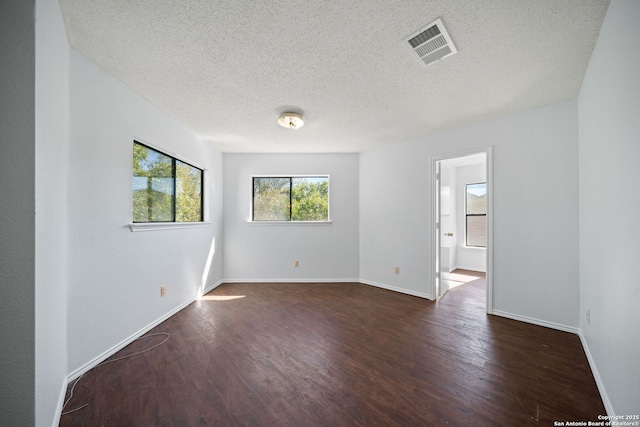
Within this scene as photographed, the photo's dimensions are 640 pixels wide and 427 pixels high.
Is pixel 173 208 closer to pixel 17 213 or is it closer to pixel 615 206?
pixel 17 213

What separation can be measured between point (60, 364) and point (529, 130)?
14.8ft

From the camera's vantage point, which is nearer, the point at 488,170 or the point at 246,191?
the point at 488,170

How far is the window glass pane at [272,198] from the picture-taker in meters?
4.20

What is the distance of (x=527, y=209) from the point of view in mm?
2531

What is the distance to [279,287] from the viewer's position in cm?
381

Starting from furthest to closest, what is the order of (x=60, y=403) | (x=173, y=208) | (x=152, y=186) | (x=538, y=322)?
(x=173, y=208), (x=152, y=186), (x=538, y=322), (x=60, y=403)

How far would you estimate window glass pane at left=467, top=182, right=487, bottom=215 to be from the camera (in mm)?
5059

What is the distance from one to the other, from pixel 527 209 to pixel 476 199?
2931 millimetres

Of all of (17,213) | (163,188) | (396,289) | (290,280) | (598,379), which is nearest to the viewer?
(17,213)

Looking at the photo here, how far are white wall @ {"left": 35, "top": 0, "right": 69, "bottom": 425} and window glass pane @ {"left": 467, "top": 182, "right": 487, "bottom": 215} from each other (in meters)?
6.31

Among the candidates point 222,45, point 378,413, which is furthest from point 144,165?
point 378,413

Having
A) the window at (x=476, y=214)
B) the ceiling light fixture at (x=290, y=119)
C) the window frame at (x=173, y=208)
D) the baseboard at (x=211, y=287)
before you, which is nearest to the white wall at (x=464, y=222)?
the window at (x=476, y=214)

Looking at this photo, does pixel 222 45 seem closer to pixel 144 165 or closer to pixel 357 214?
pixel 144 165

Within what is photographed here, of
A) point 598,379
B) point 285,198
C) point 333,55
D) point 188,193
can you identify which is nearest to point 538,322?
point 598,379
